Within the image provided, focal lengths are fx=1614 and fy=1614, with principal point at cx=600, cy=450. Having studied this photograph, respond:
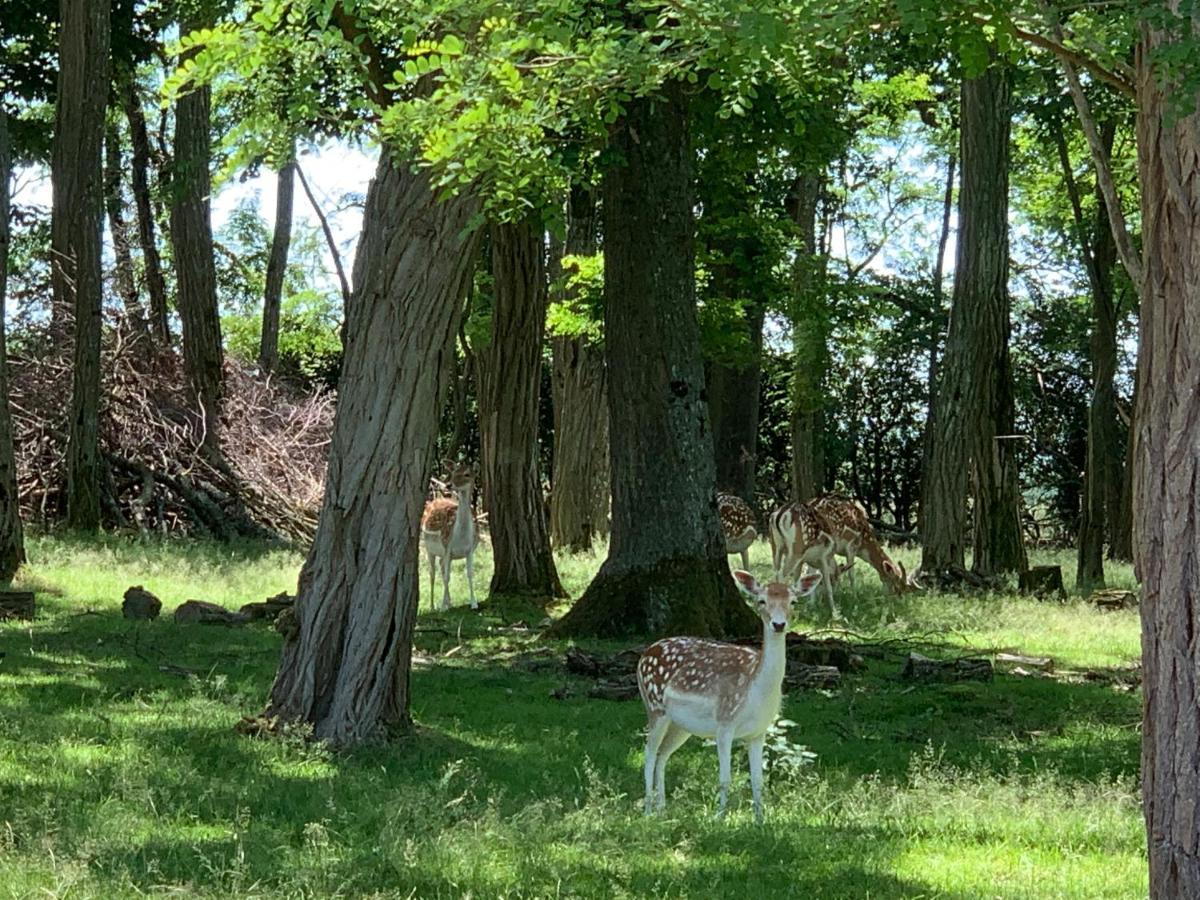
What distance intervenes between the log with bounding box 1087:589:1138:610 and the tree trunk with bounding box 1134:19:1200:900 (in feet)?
Answer: 46.1

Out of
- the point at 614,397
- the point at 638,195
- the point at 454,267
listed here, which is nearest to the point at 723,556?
the point at 614,397

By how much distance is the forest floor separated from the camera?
6.41 metres

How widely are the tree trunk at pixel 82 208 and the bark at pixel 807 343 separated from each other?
9.71m

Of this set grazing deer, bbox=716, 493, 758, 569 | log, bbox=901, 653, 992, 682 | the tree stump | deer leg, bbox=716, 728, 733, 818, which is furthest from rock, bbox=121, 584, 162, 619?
the tree stump

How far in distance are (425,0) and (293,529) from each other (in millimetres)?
18435

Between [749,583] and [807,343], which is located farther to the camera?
[807,343]

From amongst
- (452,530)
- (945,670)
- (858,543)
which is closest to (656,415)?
(945,670)

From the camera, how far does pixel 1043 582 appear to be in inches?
770

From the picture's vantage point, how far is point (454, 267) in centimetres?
966

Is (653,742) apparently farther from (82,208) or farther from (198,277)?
(198,277)

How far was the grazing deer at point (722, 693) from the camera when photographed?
7910mm

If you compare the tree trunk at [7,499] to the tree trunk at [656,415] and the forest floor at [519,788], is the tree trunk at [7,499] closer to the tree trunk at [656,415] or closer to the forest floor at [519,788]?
the forest floor at [519,788]

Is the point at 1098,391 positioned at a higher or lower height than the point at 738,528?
higher

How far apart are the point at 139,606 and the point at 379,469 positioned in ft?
19.8
